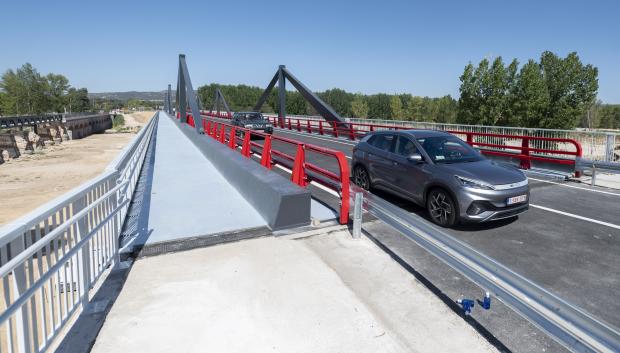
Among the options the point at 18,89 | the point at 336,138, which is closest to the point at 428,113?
the point at 336,138

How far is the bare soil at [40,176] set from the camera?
76.4 ft

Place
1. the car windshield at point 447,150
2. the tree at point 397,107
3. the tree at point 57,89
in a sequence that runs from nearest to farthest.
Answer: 1. the car windshield at point 447,150
2. the tree at point 397,107
3. the tree at point 57,89

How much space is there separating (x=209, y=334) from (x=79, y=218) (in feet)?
5.23

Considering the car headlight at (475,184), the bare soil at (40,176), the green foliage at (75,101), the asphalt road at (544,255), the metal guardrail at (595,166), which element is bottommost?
the bare soil at (40,176)

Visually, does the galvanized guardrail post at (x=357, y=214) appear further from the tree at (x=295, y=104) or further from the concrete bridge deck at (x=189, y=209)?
the tree at (x=295, y=104)

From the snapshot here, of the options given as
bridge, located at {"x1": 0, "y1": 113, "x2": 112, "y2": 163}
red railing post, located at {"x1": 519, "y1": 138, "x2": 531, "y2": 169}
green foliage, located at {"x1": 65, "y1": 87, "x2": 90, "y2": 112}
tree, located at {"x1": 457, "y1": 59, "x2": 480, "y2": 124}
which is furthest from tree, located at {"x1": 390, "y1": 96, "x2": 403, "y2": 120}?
green foliage, located at {"x1": 65, "y1": 87, "x2": 90, "y2": 112}

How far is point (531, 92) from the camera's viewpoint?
48.7m

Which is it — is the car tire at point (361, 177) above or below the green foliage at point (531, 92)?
below

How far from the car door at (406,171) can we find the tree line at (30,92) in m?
130

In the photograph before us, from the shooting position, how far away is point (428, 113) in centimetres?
9475

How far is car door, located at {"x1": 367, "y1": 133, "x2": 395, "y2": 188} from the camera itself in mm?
8318

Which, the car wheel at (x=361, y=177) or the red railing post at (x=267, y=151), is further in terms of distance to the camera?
the red railing post at (x=267, y=151)

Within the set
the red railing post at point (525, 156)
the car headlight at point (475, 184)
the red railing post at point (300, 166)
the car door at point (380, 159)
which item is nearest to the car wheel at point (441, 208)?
the car headlight at point (475, 184)

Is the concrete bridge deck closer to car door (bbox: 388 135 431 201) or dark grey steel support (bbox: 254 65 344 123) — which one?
car door (bbox: 388 135 431 201)
